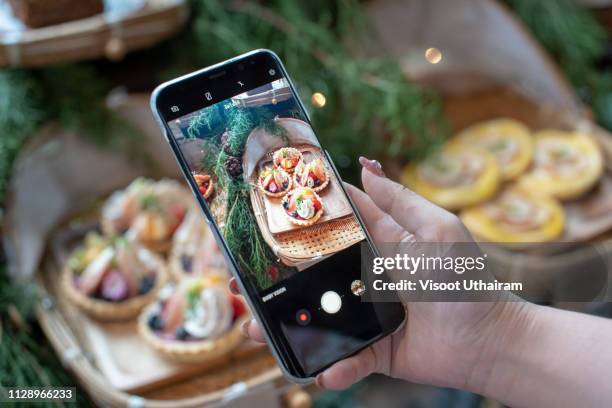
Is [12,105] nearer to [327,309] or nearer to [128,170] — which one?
[128,170]

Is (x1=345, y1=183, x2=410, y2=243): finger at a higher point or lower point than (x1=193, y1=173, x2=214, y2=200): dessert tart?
lower

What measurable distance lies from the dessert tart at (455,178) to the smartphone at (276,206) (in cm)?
72

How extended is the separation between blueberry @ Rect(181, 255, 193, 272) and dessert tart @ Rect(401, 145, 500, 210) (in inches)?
18.6

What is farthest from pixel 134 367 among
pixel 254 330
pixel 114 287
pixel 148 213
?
pixel 254 330

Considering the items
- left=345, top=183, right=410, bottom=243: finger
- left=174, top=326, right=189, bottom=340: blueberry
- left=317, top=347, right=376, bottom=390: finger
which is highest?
left=345, top=183, right=410, bottom=243: finger

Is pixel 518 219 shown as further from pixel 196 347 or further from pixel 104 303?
pixel 104 303

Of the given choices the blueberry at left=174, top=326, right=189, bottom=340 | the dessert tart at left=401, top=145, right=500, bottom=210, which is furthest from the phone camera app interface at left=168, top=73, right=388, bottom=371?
the dessert tart at left=401, top=145, right=500, bottom=210

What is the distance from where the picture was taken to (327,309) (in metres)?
0.63

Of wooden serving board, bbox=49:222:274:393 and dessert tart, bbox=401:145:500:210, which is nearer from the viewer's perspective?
wooden serving board, bbox=49:222:274:393

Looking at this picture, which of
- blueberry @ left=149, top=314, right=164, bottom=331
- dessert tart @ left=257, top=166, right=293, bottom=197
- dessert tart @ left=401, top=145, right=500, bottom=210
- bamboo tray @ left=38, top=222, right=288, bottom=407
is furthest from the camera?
dessert tart @ left=401, top=145, right=500, bottom=210

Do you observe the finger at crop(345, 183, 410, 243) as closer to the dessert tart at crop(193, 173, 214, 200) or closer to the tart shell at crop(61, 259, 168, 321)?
the dessert tart at crop(193, 173, 214, 200)

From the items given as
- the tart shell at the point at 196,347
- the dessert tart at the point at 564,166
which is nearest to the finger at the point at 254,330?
the tart shell at the point at 196,347

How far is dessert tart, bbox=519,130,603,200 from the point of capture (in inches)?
54.0

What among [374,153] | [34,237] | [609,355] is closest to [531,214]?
[374,153]
